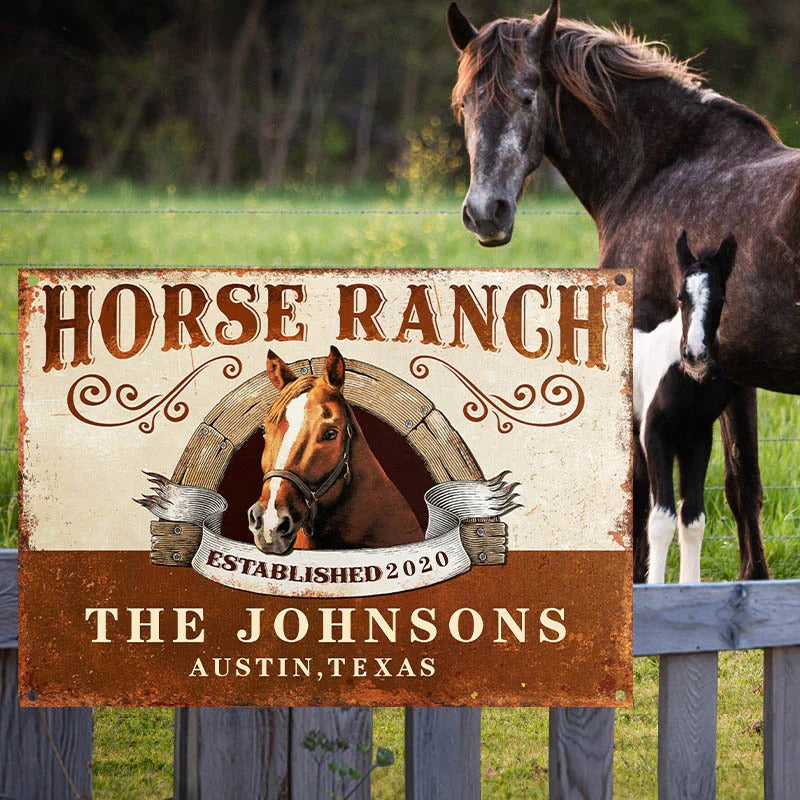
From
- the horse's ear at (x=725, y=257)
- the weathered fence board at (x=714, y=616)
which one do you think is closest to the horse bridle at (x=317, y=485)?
the weathered fence board at (x=714, y=616)

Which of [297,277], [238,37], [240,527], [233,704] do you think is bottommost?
[233,704]

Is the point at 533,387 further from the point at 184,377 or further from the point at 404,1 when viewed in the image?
the point at 404,1

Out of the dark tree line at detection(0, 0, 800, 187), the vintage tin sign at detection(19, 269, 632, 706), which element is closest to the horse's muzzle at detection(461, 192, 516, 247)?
the vintage tin sign at detection(19, 269, 632, 706)

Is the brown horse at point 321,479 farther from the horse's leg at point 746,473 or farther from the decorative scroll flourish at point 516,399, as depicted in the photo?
the horse's leg at point 746,473

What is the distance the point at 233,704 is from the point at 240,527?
338mm

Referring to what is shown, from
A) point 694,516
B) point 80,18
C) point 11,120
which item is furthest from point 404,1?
point 694,516

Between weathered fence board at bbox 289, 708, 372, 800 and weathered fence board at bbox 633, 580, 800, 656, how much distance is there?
583mm

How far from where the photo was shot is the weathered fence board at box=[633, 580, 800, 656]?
7.71 ft

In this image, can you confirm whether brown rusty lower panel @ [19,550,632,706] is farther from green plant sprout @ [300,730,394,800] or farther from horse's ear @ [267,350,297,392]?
horse's ear @ [267,350,297,392]

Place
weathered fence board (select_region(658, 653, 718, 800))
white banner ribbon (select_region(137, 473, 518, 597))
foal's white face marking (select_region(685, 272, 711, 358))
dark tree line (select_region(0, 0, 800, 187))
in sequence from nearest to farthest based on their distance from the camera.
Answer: white banner ribbon (select_region(137, 473, 518, 597)) < weathered fence board (select_region(658, 653, 718, 800)) < foal's white face marking (select_region(685, 272, 711, 358)) < dark tree line (select_region(0, 0, 800, 187))

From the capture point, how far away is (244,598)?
217 centimetres

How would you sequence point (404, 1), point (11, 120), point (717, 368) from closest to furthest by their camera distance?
point (717, 368)
point (11, 120)
point (404, 1)

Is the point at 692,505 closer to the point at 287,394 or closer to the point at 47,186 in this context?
the point at 287,394

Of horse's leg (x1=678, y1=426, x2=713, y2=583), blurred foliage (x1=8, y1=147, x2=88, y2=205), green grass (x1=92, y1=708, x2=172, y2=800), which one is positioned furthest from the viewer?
blurred foliage (x1=8, y1=147, x2=88, y2=205)
